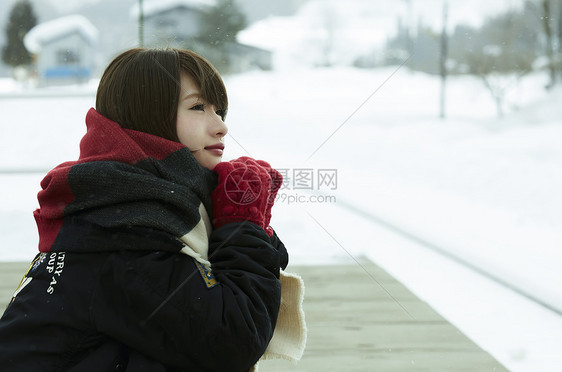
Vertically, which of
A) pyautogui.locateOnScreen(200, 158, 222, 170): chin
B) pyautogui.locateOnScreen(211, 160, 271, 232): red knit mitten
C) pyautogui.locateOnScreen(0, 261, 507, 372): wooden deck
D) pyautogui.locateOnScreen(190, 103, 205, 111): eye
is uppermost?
pyautogui.locateOnScreen(190, 103, 205, 111): eye

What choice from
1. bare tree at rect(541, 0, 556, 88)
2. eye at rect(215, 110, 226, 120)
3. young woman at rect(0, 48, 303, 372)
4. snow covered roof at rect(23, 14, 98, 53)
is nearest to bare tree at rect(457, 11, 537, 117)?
bare tree at rect(541, 0, 556, 88)

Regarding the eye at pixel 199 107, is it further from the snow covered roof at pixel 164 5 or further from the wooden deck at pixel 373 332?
the snow covered roof at pixel 164 5

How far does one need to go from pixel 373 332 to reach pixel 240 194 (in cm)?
78

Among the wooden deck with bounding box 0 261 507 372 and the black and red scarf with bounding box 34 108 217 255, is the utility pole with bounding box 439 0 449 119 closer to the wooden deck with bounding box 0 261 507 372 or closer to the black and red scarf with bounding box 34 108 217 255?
the wooden deck with bounding box 0 261 507 372

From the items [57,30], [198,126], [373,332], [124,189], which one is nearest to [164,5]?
[57,30]

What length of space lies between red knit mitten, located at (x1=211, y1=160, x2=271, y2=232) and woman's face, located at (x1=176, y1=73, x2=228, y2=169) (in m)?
0.04

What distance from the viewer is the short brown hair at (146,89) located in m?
0.64

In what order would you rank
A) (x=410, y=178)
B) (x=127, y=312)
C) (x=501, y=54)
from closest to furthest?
(x=127, y=312) → (x=501, y=54) → (x=410, y=178)

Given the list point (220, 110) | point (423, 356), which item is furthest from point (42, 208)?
point (423, 356)

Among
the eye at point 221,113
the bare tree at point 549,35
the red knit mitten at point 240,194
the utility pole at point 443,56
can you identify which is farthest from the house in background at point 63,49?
the bare tree at point 549,35

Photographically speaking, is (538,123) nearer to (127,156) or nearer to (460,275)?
(460,275)

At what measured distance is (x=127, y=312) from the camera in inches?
22.2

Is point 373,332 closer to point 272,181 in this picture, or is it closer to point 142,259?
point 272,181

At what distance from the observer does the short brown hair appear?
2.10 ft
